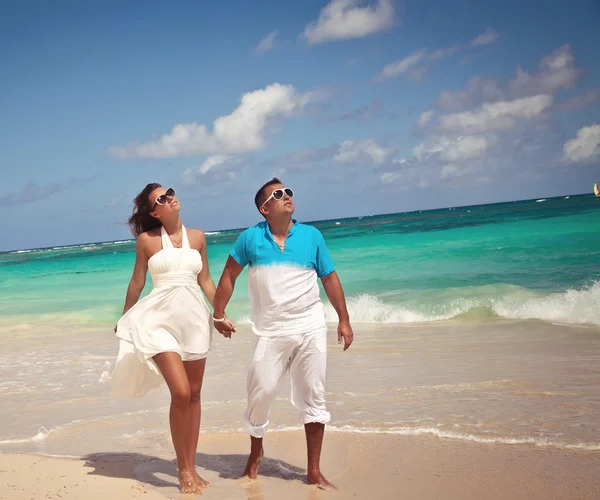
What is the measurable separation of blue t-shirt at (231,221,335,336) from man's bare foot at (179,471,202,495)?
40.9 inches

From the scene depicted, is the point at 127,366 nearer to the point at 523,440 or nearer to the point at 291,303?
the point at 291,303

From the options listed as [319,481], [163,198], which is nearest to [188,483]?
[319,481]

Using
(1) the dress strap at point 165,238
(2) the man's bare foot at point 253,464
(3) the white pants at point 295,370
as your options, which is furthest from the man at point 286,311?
(1) the dress strap at point 165,238

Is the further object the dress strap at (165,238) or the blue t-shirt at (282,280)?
the dress strap at (165,238)

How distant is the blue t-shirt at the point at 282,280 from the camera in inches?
168

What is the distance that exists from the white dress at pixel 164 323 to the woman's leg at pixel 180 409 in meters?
0.09

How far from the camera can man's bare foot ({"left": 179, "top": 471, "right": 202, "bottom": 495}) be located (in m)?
4.27

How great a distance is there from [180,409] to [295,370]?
2.57 feet

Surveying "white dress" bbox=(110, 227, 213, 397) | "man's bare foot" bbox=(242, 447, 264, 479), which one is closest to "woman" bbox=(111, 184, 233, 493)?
"white dress" bbox=(110, 227, 213, 397)

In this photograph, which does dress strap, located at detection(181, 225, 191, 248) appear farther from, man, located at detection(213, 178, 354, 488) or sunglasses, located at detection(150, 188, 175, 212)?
man, located at detection(213, 178, 354, 488)

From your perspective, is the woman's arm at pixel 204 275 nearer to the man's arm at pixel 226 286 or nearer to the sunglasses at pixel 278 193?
the man's arm at pixel 226 286

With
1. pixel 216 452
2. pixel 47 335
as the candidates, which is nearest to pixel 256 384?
pixel 216 452

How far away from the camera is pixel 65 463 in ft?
15.8

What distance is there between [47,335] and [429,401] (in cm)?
971
